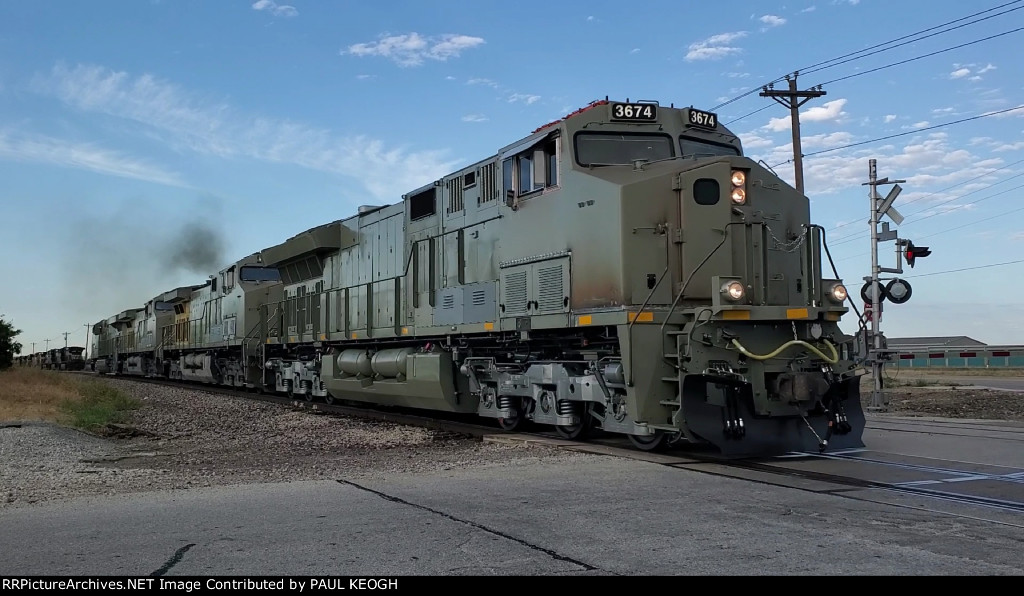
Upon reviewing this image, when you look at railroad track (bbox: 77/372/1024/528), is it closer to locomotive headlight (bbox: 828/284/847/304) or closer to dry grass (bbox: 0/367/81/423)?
locomotive headlight (bbox: 828/284/847/304)

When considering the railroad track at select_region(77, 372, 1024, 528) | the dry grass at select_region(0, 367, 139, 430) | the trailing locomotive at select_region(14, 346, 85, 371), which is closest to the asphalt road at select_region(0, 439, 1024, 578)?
the railroad track at select_region(77, 372, 1024, 528)

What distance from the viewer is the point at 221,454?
10.5 metres

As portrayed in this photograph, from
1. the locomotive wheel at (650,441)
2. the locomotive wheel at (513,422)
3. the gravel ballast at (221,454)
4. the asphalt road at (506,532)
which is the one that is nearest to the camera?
the asphalt road at (506,532)

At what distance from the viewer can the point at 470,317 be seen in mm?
12031

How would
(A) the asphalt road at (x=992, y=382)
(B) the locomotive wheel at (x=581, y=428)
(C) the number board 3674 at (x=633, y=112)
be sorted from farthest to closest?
1. (A) the asphalt road at (x=992, y=382)
2. (B) the locomotive wheel at (x=581, y=428)
3. (C) the number board 3674 at (x=633, y=112)

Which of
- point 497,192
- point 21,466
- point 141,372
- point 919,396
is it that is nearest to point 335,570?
point 21,466

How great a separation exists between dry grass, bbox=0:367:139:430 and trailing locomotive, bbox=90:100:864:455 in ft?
19.9

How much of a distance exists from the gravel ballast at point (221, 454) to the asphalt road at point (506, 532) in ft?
3.60

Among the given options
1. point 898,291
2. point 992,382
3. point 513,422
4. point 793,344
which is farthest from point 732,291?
point 992,382

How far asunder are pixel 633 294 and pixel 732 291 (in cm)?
107

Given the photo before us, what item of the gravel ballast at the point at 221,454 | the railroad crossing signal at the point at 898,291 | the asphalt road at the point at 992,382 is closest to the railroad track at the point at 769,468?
the gravel ballast at the point at 221,454

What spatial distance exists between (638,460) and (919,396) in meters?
13.8

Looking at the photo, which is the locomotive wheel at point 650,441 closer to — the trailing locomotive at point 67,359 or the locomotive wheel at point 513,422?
the locomotive wheel at point 513,422

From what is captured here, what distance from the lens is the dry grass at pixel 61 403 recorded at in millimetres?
14484
